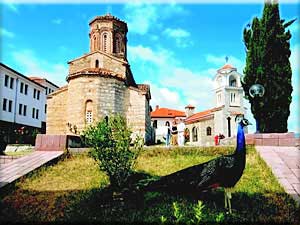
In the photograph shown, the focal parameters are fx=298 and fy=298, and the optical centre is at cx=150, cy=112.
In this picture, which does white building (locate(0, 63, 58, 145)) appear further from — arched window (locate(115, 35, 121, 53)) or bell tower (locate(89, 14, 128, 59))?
arched window (locate(115, 35, 121, 53))

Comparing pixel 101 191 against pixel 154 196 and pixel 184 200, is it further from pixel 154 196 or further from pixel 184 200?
pixel 184 200

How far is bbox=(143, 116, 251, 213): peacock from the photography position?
5.29 metres

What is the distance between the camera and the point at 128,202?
19.9 feet

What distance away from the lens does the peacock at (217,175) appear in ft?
17.4

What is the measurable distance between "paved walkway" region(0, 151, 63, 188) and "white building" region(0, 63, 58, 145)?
20.1 meters

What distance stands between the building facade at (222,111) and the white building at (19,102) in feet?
73.5

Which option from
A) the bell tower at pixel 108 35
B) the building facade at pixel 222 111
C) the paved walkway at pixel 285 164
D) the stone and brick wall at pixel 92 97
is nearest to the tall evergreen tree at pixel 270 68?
the paved walkway at pixel 285 164

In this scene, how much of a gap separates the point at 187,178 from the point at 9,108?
3319 cm

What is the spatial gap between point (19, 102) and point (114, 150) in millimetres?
33202

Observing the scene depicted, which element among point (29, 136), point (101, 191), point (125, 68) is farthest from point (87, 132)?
point (29, 136)

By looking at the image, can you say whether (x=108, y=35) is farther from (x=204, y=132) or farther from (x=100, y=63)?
(x=204, y=132)

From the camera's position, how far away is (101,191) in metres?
6.90

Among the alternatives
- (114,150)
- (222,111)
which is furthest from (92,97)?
(222,111)

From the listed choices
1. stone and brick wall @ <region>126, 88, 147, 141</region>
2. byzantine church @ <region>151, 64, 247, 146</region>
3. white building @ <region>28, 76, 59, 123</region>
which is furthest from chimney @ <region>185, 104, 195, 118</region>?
stone and brick wall @ <region>126, 88, 147, 141</region>
